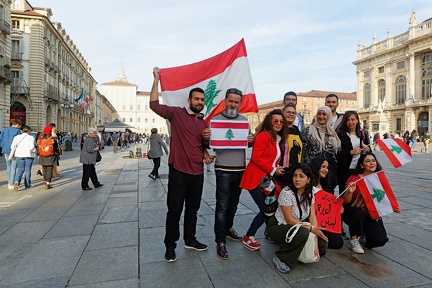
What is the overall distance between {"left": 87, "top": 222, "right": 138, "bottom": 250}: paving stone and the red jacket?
1.76m

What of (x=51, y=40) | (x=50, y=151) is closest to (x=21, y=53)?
(x=51, y=40)

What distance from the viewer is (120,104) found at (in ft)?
391

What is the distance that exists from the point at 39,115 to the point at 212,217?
39589 millimetres

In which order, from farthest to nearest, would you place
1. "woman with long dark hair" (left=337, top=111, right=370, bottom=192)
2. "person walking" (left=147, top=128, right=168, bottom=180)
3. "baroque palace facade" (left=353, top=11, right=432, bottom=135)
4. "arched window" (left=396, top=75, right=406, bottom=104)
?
1. "arched window" (left=396, top=75, right=406, bottom=104)
2. "baroque palace facade" (left=353, top=11, right=432, bottom=135)
3. "person walking" (left=147, top=128, right=168, bottom=180)
4. "woman with long dark hair" (left=337, top=111, right=370, bottom=192)

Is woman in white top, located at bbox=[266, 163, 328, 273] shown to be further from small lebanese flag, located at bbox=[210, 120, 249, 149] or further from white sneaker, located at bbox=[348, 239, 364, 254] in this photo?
small lebanese flag, located at bbox=[210, 120, 249, 149]

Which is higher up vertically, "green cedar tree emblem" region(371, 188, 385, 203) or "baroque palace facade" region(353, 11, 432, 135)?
"baroque palace facade" region(353, 11, 432, 135)

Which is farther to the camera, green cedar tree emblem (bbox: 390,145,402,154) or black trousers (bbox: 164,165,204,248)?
green cedar tree emblem (bbox: 390,145,402,154)

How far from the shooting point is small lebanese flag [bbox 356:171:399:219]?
3.68 meters

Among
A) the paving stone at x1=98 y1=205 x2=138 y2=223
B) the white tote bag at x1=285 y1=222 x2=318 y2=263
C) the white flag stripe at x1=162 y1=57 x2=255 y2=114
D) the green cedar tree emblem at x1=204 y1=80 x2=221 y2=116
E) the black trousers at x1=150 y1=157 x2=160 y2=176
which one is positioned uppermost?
the white flag stripe at x1=162 y1=57 x2=255 y2=114

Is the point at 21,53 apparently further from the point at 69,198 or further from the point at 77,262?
the point at 77,262

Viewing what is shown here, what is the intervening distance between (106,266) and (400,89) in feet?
192

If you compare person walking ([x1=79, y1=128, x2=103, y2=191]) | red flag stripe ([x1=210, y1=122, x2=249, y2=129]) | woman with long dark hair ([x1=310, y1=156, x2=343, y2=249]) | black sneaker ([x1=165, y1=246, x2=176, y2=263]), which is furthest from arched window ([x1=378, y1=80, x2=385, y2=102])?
black sneaker ([x1=165, y1=246, x2=176, y2=263])

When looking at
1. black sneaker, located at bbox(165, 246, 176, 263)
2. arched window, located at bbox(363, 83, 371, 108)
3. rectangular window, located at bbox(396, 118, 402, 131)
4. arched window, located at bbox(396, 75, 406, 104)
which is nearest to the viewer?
black sneaker, located at bbox(165, 246, 176, 263)

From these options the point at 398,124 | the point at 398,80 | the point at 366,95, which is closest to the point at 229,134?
the point at 398,124
